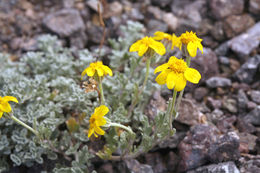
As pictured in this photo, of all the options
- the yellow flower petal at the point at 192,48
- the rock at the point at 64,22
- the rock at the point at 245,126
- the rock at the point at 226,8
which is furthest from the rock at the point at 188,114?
the rock at the point at 64,22

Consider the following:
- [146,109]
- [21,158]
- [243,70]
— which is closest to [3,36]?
[21,158]

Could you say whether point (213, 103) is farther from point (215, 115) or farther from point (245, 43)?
point (245, 43)

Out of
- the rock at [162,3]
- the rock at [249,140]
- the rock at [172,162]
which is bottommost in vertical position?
the rock at [172,162]

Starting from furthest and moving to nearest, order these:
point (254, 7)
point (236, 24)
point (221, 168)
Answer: point (254, 7) < point (236, 24) < point (221, 168)

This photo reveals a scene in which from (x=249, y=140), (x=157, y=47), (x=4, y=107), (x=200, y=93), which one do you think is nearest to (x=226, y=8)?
(x=200, y=93)

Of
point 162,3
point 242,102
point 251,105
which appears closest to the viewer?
point 251,105

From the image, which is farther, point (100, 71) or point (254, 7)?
point (254, 7)

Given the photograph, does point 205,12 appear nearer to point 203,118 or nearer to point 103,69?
point 203,118

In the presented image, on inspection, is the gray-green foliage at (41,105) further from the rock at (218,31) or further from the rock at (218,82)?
the rock at (218,31)
